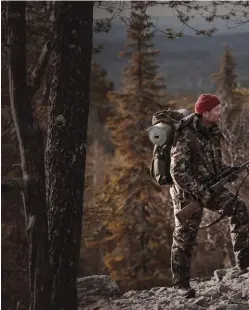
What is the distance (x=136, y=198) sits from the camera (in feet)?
39.9

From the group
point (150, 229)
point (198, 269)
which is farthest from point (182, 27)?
point (198, 269)

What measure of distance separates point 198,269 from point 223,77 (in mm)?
8156

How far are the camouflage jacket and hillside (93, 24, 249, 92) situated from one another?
47.7 inches

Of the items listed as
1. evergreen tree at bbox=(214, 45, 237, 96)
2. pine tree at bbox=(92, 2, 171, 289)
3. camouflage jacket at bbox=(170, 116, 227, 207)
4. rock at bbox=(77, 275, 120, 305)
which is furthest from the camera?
pine tree at bbox=(92, 2, 171, 289)

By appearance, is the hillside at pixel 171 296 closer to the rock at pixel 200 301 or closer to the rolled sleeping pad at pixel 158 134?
the rock at pixel 200 301

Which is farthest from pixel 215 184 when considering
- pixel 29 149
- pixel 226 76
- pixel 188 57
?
pixel 226 76

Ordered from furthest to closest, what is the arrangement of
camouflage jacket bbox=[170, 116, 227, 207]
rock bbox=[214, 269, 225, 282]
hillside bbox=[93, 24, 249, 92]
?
hillside bbox=[93, 24, 249, 92], rock bbox=[214, 269, 225, 282], camouflage jacket bbox=[170, 116, 227, 207]

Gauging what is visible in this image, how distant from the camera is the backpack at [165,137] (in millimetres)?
3994

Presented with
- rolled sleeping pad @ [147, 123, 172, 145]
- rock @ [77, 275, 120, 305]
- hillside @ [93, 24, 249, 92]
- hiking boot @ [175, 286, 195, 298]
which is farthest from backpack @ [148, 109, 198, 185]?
rock @ [77, 275, 120, 305]

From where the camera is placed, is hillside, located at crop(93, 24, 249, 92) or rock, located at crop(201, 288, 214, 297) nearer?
rock, located at crop(201, 288, 214, 297)

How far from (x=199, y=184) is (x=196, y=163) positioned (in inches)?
6.1

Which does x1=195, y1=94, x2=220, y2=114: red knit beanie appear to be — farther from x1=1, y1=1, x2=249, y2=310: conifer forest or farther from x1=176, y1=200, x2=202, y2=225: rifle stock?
x1=1, y1=1, x2=249, y2=310: conifer forest

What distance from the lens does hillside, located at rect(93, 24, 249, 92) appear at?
205 inches

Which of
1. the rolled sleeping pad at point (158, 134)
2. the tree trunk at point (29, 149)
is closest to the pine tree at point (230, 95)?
the rolled sleeping pad at point (158, 134)
